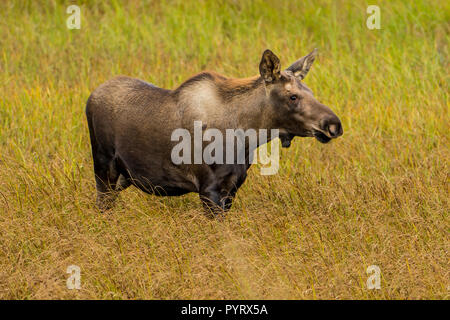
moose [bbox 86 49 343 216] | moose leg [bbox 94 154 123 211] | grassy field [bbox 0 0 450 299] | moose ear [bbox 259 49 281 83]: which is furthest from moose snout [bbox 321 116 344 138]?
moose leg [bbox 94 154 123 211]

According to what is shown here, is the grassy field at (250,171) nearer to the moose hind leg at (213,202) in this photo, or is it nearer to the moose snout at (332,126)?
the moose hind leg at (213,202)

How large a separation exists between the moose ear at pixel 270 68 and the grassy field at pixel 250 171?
1.11 meters

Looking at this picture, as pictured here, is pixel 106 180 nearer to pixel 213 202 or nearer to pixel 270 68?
pixel 213 202

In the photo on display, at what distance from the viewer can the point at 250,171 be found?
691 centimetres

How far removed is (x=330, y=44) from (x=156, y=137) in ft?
19.4

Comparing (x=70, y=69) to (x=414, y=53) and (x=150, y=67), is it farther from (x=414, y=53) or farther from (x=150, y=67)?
(x=414, y=53)

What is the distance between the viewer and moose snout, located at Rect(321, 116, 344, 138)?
524 centimetres

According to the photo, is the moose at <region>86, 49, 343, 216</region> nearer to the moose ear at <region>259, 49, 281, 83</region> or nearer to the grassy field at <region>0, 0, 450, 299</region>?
the moose ear at <region>259, 49, 281, 83</region>

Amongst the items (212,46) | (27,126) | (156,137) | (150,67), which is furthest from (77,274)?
(212,46)

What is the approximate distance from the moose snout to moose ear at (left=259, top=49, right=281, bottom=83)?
0.58 meters

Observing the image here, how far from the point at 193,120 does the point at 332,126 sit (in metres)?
1.17

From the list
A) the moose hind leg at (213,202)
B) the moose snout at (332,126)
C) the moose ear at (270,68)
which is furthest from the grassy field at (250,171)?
the moose ear at (270,68)

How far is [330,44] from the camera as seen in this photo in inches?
440

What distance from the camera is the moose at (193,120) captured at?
556 centimetres
